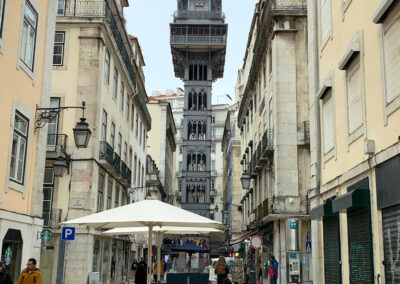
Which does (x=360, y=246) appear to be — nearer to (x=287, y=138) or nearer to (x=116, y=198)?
(x=287, y=138)

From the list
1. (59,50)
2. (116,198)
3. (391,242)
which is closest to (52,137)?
(59,50)

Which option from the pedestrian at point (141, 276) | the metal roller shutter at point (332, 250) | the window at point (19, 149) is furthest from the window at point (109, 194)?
the metal roller shutter at point (332, 250)

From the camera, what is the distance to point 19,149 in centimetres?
1344

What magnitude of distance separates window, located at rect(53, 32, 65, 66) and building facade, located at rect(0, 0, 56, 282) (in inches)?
356

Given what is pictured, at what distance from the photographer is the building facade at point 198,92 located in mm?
73312

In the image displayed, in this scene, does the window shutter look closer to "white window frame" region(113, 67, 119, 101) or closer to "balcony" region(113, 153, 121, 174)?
"balcony" region(113, 153, 121, 174)

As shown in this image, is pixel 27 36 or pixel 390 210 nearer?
pixel 390 210

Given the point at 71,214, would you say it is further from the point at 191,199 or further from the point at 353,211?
the point at 191,199

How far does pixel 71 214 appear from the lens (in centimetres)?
2295

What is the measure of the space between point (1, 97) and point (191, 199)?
64.7 m

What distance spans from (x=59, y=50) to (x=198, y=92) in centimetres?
5148

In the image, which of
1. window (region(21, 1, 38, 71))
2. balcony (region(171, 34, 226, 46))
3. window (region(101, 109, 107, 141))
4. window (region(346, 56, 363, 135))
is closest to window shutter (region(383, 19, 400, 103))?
window (region(346, 56, 363, 135))

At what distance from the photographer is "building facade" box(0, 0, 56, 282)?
1228cm

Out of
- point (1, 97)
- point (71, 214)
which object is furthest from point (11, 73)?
point (71, 214)
